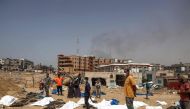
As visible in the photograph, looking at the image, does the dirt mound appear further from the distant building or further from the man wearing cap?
the distant building

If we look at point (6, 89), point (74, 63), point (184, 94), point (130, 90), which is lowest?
point (6, 89)

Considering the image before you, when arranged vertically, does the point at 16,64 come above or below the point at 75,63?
above

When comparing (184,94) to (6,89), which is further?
(6,89)

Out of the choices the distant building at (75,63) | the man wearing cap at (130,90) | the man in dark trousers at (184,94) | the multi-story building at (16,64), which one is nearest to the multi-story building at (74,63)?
the distant building at (75,63)

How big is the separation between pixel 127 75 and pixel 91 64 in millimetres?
119584

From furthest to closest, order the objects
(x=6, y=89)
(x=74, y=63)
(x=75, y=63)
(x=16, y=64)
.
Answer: (x=16, y=64), (x=75, y=63), (x=74, y=63), (x=6, y=89)

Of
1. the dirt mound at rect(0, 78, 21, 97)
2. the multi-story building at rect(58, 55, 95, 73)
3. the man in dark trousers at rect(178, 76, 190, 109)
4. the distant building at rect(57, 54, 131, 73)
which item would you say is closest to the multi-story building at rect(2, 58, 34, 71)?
the distant building at rect(57, 54, 131, 73)

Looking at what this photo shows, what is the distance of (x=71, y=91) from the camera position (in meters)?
23.1

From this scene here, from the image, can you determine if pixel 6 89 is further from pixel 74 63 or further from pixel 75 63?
pixel 75 63

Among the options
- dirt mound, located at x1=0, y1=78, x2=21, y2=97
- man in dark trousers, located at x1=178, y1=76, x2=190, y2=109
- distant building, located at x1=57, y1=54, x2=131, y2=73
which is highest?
distant building, located at x1=57, y1=54, x2=131, y2=73

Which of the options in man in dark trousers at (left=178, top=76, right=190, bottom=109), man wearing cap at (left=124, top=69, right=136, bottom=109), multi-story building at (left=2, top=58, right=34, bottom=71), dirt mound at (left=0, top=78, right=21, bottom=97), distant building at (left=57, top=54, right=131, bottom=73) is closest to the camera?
man wearing cap at (left=124, top=69, right=136, bottom=109)

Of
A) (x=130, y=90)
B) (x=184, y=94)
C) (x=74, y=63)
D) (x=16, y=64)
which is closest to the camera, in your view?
(x=130, y=90)

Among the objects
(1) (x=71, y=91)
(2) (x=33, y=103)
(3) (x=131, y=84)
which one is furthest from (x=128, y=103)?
(1) (x=71, y=91)

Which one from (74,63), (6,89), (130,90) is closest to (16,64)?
(74,63)
